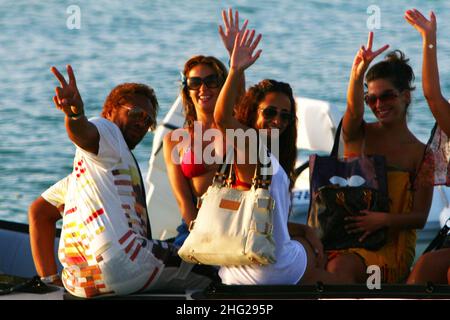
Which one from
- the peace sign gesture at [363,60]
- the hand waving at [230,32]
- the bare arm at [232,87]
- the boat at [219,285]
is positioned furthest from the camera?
the peace sign gesture at [363,60]

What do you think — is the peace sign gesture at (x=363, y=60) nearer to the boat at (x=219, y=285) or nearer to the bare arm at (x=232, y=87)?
the bare arm at (x=232, y=87)

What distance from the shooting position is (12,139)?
13.1 metres

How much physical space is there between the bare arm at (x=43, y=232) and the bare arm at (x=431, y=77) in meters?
1.64

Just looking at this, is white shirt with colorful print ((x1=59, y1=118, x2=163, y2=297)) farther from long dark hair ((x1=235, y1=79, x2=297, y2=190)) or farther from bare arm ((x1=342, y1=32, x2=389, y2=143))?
bare arm ((x1=342, y1=32, x2=389, y2=143))

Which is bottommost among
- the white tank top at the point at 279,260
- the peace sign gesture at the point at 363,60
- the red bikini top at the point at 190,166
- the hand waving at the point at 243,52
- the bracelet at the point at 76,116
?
the white tank top at the point at 279,260

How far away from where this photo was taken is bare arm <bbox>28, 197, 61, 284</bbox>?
504 centimetres

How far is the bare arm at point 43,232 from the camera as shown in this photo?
16.5ft

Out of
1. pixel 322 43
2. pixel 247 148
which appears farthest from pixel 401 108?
pixel 322 43

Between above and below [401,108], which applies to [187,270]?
below

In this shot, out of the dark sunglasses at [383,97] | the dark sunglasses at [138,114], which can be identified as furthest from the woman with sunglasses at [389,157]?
the dark sunglasses at [138,114]

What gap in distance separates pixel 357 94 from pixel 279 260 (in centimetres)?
90

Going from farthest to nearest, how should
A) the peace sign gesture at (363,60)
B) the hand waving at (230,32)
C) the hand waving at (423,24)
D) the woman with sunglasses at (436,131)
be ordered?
the peace sign gesture at (363,60) → the hand waving at (423,24) → the woman with sunglasses at (436,131) → the hand waving at (230,32)
